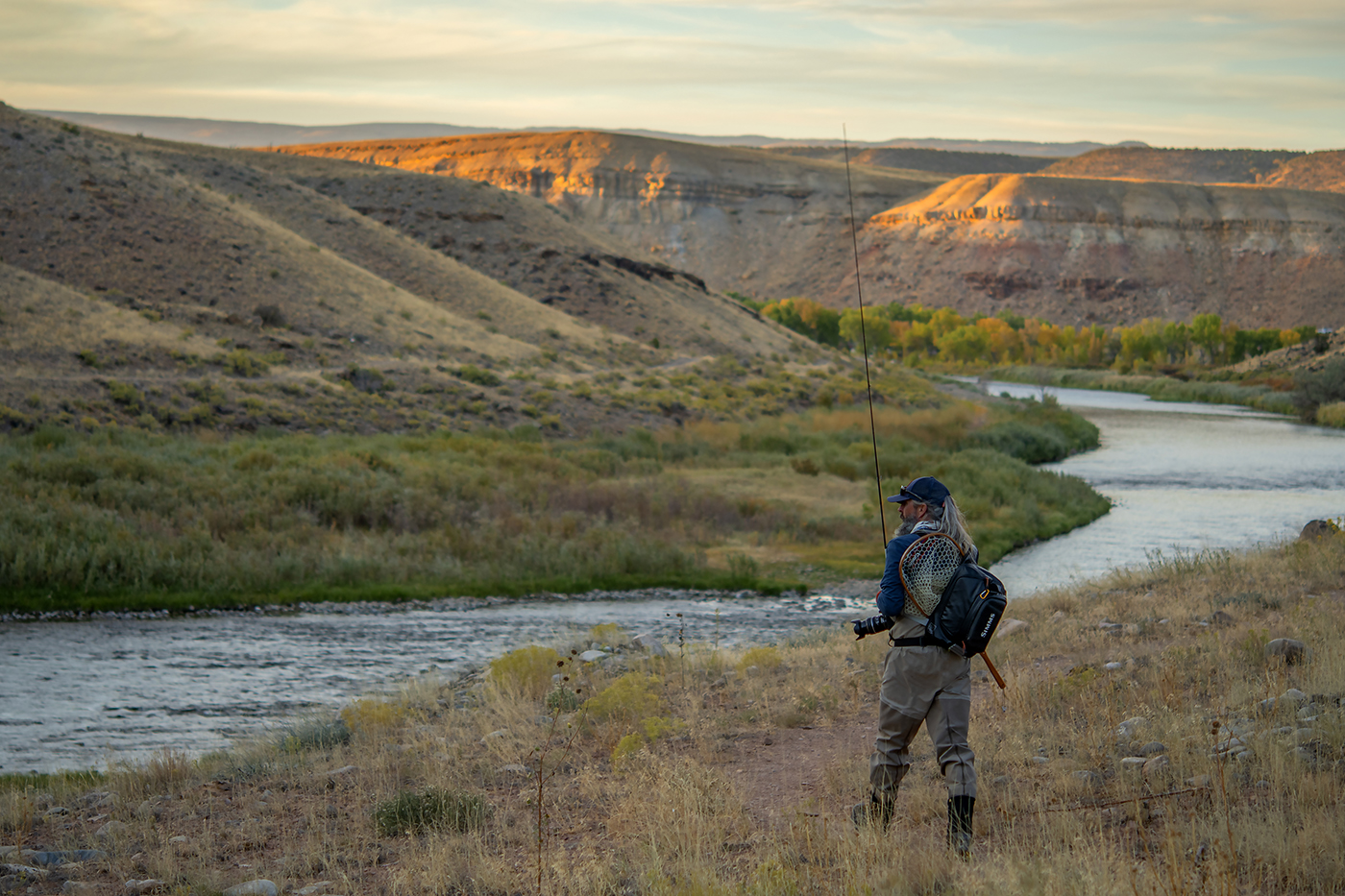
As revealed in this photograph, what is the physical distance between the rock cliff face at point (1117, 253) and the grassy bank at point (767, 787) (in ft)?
422

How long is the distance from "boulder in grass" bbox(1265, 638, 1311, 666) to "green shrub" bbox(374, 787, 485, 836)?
6610mm

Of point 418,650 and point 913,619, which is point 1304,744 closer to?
point 913,619

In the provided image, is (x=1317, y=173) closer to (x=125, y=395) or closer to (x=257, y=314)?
(x=257, y=314)

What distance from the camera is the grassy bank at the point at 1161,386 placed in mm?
65188

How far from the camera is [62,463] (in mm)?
23625

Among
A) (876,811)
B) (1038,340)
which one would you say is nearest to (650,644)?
(876,811)

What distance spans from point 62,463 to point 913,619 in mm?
23295

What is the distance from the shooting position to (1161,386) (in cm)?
7900

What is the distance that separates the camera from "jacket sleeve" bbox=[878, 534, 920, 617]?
5.40 m

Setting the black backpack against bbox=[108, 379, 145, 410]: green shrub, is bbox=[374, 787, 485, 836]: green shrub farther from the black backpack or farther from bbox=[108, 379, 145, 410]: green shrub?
bbox=[108, 379, 145, 410]: green shrub

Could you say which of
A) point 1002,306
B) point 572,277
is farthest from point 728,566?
point 1002,306

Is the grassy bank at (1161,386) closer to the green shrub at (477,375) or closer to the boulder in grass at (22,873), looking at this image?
the green shrub at (477,375)

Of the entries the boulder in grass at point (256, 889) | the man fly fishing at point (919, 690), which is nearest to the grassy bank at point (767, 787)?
the boulder in grass at point (256, 889)

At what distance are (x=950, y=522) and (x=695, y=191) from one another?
155248 mm
